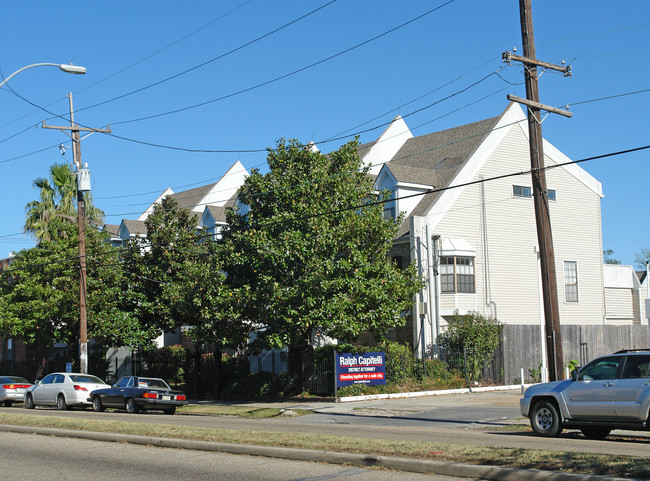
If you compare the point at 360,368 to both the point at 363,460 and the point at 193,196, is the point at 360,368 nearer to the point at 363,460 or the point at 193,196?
Answer: the point at 363,460

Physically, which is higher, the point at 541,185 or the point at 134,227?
the point at 134,227

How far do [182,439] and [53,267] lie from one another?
1004 inches

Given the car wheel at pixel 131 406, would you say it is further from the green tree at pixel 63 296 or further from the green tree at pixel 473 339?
the green tree at pixel 473 339

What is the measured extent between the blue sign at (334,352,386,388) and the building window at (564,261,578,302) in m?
11.8

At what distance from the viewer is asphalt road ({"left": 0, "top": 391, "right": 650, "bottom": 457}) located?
13991 mm

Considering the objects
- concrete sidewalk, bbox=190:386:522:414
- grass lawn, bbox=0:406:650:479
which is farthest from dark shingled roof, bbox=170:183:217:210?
grass lawn, bbox=0:406:650:479

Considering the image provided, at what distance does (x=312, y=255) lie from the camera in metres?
26.8

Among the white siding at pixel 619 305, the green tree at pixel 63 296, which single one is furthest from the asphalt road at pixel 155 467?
the white siding at pixel 619 305

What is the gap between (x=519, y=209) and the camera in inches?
1368

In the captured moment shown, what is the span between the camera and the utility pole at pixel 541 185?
18.8m

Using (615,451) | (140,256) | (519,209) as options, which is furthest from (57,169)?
(615,451)

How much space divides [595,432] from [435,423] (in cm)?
492

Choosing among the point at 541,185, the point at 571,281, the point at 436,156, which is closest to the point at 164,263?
the point at 436,156

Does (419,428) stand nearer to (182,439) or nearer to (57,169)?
(182,439)
